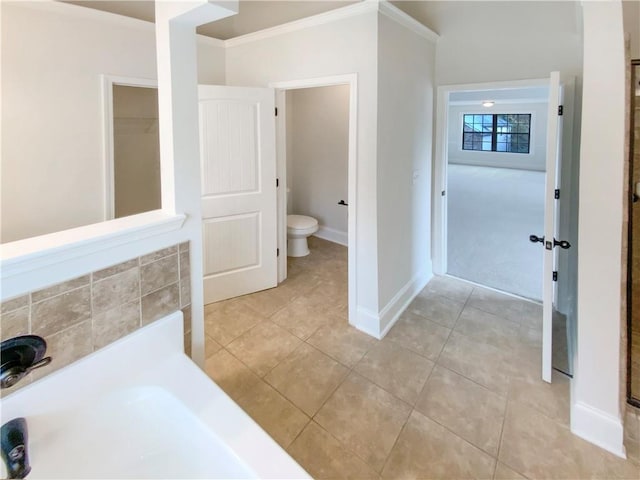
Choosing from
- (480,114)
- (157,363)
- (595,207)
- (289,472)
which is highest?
(480,114)

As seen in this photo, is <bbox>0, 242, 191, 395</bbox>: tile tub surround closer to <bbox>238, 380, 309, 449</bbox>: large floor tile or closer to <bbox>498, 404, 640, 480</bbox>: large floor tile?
<bbox>238, 380, 309, 449</bbox>: large floor tile

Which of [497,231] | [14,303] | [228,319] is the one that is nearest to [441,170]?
[497,231]

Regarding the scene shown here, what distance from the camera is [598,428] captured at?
69.1 inches

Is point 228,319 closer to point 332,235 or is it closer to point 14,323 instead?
point 14,323

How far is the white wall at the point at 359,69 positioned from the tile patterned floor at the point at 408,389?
0.50 metres

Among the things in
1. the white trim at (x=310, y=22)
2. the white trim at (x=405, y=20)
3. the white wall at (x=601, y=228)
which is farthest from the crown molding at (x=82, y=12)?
the white wall at (x=601, y=228)

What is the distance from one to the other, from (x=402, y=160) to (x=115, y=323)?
7.67 ft

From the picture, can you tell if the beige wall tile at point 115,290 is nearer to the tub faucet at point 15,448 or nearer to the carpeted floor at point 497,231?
the tub faucet at point 15,448

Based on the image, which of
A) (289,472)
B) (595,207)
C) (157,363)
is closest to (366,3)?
(595,207)

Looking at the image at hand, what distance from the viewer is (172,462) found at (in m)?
1.21

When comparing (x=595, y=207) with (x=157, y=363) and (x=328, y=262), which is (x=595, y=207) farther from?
(x=328, y=262)

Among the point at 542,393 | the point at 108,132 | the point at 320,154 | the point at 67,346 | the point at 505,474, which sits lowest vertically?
the point at 505,474

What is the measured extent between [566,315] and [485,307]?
63 cm

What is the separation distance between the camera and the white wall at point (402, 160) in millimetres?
2570
